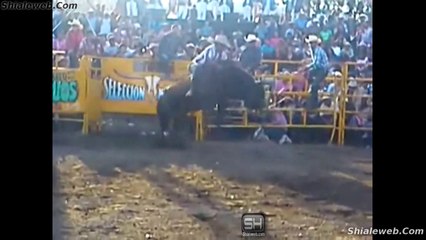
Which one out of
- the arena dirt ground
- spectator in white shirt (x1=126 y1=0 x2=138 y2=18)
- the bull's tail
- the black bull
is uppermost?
spectator in white shirt (x1=126 y1=0 x2=138 y2=18)

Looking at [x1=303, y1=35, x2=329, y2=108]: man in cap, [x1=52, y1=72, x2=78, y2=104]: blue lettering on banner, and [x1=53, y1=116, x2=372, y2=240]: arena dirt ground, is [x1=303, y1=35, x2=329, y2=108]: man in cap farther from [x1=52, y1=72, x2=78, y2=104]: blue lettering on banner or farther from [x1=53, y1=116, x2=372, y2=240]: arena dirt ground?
[x1=52, y1=72, x2=78, y2=104]: blue lettering on banner

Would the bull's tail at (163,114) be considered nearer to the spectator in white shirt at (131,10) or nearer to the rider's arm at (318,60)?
the spectator in white shirt at (131,10)

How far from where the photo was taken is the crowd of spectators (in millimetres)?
3191

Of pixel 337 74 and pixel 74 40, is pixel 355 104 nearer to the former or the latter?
pixel 337 74

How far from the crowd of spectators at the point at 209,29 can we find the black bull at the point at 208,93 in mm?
113

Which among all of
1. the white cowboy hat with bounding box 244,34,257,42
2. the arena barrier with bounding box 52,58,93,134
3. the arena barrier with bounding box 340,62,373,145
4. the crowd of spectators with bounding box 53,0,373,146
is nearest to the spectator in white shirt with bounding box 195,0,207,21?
the crowd of spectators with bounding box 53,0,373,146

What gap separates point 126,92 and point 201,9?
1.80 ft

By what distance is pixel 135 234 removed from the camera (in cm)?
324

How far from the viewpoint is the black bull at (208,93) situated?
10.6 ft

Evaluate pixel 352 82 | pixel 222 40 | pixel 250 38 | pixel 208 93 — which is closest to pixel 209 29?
pixel 222 40

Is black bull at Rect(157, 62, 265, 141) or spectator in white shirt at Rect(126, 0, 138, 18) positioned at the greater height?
spectator in white shirt at Rect(126, 0, 138, 18)

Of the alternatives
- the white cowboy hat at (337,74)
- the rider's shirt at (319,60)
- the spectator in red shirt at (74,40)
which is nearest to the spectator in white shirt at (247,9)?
the rider's shirt at (319,60)

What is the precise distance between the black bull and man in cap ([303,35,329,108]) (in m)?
0.25

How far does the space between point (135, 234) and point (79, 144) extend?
20.6 inches
